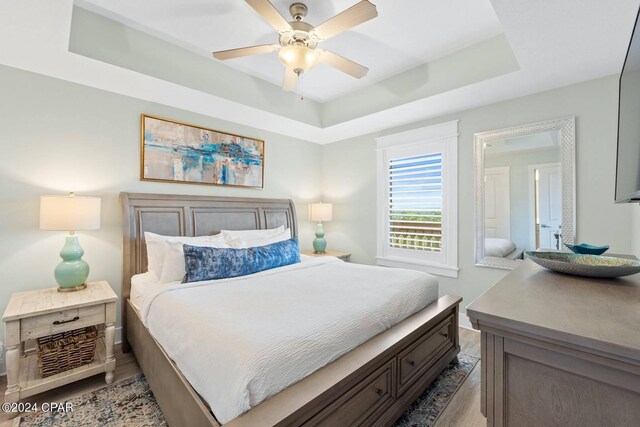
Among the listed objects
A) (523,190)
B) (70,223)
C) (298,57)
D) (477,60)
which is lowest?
(70,223)

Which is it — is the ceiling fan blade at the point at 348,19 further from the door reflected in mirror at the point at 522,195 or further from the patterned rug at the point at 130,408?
the patterned rug at the point at 130,408

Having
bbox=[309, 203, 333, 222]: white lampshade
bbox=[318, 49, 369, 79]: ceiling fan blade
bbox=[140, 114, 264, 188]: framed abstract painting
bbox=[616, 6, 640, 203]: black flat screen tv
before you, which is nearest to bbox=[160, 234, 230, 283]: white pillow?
bbox=[140, 114, 264, 188]: framed abstract painting

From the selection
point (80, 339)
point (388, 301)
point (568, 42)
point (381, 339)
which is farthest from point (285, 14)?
point (80, 339)

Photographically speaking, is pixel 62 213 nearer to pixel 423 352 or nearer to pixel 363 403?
pixel 363 403

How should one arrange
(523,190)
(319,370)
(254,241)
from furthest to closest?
1. (254,241)
2. (523,190)
3. (319,370)

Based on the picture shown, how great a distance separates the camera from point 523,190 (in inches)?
109

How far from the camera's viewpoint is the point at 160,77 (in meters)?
2.65

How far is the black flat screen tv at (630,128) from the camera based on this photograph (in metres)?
1.01

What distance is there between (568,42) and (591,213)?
4.60ft

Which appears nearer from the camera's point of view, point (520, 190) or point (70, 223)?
point (70, 223)

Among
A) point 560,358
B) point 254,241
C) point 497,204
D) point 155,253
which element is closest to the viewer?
point 560,358

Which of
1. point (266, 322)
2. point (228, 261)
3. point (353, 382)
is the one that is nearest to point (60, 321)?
point (228, 261)

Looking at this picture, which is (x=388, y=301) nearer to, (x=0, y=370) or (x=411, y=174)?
(x=411, y=174)

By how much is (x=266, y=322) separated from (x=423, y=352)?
3.79ft
